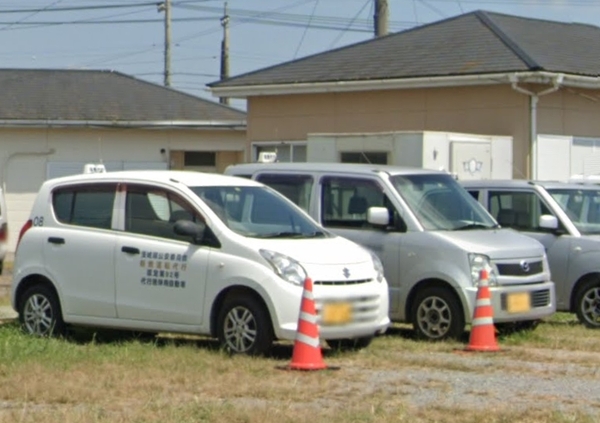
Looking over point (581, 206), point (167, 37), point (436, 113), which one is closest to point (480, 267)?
point (581, 206)

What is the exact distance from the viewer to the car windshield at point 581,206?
52.1 ft

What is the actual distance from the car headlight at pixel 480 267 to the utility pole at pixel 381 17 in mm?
18482

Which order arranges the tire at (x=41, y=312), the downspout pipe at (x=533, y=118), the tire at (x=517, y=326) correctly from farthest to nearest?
the downspout pipe at (x=533, y=118) < the tire at (x=517, y=326) < the tire at (x=41, y=312)

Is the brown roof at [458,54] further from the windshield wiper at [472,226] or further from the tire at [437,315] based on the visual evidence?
the tire at [437,315]

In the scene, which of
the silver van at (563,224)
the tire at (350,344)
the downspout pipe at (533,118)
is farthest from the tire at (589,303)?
the downspout pipe at (533,118)

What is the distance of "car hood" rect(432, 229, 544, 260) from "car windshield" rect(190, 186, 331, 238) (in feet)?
5.14

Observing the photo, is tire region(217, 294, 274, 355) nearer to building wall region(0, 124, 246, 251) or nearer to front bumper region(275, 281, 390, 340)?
front bumper region(275, 281, 390, 340)

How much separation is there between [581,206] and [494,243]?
257cm

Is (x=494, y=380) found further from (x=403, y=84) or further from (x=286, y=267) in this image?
(x=403, y=84)

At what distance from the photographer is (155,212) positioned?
13016mm

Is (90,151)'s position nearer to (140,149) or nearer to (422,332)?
(140,149)

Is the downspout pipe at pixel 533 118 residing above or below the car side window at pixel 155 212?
above

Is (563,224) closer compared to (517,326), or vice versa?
(517,326)

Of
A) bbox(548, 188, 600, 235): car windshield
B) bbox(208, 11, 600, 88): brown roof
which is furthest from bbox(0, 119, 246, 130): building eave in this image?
bbox(548, 188, 600, 235): car windshield
